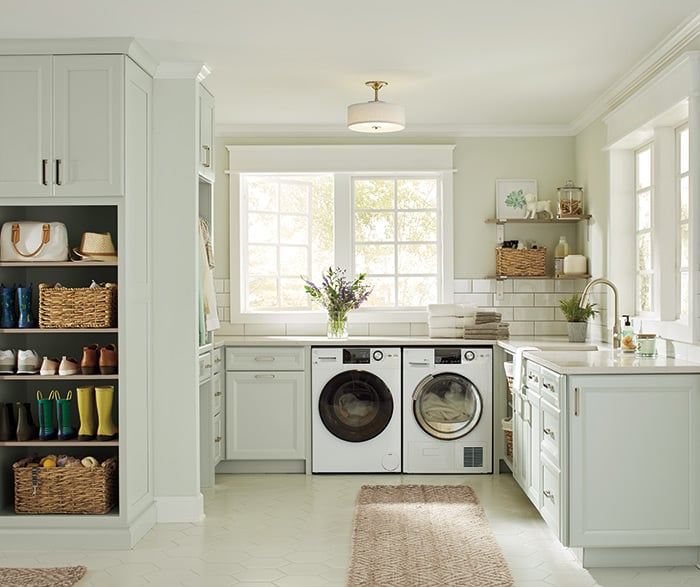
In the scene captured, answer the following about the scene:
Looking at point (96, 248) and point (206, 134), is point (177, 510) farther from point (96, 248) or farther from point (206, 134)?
point (206, 134)

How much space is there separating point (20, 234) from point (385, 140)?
297cm

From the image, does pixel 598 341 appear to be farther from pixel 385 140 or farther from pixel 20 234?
pixel 20 234

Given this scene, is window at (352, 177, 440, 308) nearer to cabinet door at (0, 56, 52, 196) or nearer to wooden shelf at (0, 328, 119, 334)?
wooden shelf at (0, 328, 119, 334)

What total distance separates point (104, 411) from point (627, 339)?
2.70 metres

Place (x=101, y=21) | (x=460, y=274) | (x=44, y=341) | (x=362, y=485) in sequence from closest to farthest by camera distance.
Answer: (x=101, y=21) → (x=44, y=341) → (x=362, y=485) → (x=460, y=274)

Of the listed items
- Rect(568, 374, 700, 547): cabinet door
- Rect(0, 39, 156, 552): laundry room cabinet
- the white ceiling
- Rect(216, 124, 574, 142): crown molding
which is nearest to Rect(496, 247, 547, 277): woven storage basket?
Rect(216, 124, 574, 142): crown molding

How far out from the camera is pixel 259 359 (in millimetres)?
5488

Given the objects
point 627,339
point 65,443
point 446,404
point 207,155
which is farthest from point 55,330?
point 627,339

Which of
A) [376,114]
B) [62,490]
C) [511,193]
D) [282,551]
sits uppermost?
[376,114]

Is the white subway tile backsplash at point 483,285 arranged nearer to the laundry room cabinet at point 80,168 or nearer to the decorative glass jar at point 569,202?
the decorative glass jar at point 569,202

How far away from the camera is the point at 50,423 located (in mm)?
4074

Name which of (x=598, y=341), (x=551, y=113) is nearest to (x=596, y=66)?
(x=551, y=113)

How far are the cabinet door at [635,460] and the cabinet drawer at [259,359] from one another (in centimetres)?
236

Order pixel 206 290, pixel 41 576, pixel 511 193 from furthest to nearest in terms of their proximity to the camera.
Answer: pixel 511 193, pixel 206 290, pixel 41 576
